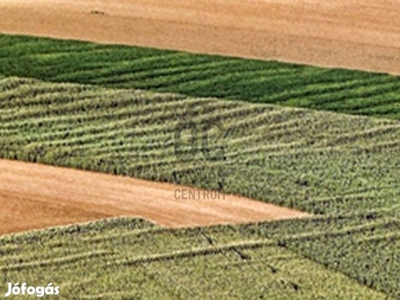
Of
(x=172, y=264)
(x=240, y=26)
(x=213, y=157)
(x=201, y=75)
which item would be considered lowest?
(x=172, y=264)

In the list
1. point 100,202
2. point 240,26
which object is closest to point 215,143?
point 100,202

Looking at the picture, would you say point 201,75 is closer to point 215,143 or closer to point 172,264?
point 215,143

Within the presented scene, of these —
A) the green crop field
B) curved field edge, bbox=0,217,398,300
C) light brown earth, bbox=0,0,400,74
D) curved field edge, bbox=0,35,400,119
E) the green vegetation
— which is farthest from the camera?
light brown earth, bbox=0,0,400,74

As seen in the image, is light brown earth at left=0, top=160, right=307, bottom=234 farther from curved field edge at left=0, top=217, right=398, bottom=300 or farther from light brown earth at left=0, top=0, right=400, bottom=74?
light brown earth at left=0, top=0, right=400, bottom=74

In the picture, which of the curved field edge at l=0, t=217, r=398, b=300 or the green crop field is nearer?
the curved field edge at l=0, t=217, r=398, b=300

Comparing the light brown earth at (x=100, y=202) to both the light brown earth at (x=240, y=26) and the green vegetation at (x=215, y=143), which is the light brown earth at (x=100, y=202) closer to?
the green vegetation at (x=215, y=143)

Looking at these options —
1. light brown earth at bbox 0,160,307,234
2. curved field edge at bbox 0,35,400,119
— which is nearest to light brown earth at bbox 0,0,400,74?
curved field edge at bbox 0,35,400,119

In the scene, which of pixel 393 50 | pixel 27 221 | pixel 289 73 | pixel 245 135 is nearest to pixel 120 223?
pixel 27 221
